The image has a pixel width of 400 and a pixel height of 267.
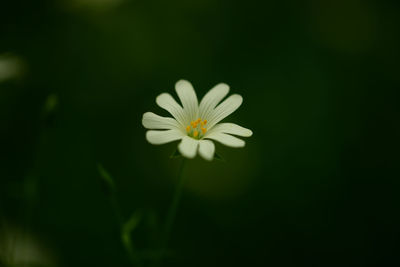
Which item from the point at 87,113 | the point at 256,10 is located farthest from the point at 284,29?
the point at 87,113

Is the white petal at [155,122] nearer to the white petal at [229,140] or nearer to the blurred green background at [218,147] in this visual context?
the white petal at [229,140]

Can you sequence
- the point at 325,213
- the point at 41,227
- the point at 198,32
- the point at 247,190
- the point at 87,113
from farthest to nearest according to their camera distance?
the point at 198,32
the point at 87,113
the point at 247,190
the point at 325,213
the point at 41,227

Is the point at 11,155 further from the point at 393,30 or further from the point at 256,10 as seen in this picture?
the point at 393,30

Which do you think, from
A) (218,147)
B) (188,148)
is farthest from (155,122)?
(218,147)

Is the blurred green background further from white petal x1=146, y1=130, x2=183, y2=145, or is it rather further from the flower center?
white petal x1=146, y1=130, x2=183, y2=145

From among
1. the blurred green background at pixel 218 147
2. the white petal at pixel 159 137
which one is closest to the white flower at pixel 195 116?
the white petal at pixel 159 137

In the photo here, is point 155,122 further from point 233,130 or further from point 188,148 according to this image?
point 233,130
